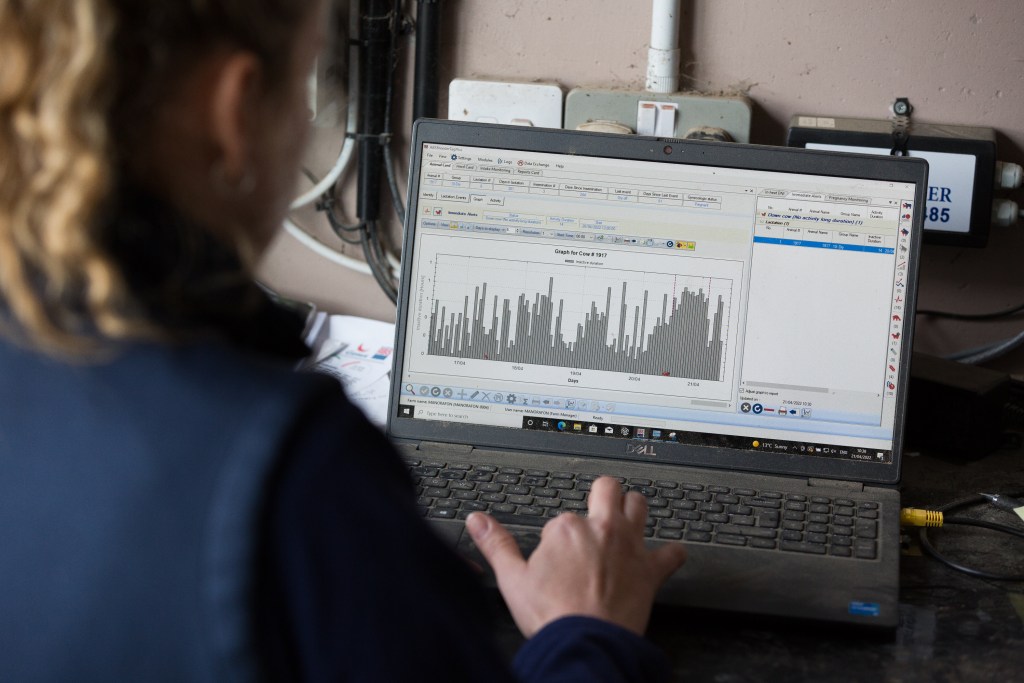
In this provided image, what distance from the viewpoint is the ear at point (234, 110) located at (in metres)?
0.47

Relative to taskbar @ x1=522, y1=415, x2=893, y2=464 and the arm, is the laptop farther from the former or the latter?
the arm

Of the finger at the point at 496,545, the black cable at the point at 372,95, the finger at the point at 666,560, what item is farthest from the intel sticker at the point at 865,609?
the black cable at the point at 372,95

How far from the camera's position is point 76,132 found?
441 millimetres

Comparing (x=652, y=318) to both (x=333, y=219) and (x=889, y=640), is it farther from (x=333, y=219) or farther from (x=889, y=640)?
(x=333, y=219)

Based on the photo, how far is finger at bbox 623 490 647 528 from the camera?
32.5 inches

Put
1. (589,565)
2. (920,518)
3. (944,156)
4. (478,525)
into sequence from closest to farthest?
(589,565), (478,525), (920,518), (944,156)

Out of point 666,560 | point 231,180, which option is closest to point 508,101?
point 666,560

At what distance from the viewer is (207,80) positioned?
467 millimetres

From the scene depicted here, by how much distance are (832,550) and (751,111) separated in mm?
568

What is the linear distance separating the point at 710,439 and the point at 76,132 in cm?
72

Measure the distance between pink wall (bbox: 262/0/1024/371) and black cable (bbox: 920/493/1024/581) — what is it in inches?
12.8

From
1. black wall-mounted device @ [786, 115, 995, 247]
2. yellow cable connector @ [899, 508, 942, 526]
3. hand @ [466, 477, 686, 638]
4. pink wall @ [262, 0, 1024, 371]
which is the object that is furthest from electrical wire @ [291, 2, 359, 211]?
yellow cable connector @ [899, 508, 942, 526]

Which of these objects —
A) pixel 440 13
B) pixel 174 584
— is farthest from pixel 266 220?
pixel 440 13

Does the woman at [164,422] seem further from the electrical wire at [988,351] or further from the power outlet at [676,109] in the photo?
the electrical wire at [988,351]
